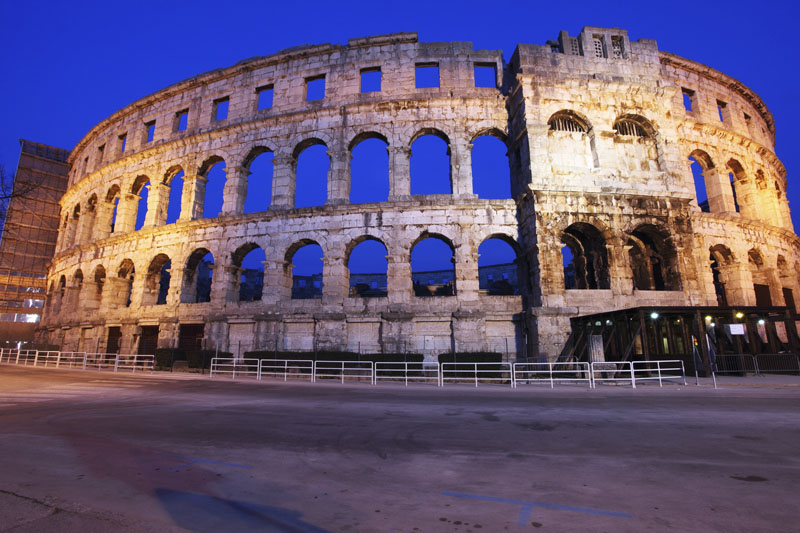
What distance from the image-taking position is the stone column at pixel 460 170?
1894 cm

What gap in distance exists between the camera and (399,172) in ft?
63.4

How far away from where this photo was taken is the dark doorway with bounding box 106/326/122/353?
74.9ft

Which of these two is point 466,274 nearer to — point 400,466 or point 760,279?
point 400,466

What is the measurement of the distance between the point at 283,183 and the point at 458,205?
9.67m

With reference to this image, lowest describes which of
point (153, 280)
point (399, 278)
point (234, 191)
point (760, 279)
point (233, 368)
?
point (233, 368)

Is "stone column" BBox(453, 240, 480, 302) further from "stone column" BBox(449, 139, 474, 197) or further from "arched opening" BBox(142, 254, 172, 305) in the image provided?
"arched opening" BBox(142, 254, 172, 305)

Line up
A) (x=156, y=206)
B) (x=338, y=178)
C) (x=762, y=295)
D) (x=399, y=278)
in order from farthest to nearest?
(x=156, y=206), (x=762, y=295), (x=338, y=178), (x=399, y=278)

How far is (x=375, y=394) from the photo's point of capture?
1068cm

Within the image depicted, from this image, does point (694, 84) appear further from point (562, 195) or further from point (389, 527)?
point (389, 527)

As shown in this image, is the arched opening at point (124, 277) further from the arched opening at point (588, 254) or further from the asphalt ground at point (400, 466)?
the arched opening at point (588, 254)

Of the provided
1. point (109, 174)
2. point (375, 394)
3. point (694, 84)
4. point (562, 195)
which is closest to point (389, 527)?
point (375, 394)

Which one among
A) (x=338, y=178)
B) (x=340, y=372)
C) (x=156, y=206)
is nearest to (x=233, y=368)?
(x=340, y=372)

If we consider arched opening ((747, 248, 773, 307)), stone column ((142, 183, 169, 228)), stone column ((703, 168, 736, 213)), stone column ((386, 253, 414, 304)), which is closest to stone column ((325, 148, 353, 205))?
stone column ((386, 253, 414, 304))

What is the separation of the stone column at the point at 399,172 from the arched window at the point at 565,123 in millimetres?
7410
